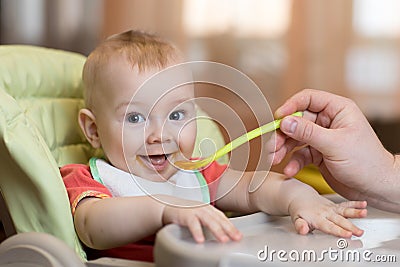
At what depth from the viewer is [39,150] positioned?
2.90ft

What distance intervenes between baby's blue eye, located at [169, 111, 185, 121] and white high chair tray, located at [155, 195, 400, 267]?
17 cm

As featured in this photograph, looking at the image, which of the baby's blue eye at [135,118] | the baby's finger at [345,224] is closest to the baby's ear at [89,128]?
the baby's blue eye at [135,118]

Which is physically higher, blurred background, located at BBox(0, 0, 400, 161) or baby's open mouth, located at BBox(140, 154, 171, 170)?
baby's open mouth, located at BBox(140, 154, 171, 170)

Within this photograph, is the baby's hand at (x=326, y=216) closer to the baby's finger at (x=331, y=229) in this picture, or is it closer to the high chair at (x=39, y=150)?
the baby's finger at (x=331, y=229)

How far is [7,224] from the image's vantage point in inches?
38.6

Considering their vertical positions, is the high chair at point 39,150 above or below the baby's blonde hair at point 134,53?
below

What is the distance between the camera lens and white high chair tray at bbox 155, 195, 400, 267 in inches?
26.8

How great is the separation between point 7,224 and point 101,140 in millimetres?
174

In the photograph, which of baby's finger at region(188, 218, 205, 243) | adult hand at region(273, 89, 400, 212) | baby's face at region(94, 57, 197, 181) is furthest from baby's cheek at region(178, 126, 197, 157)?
baby's finger at region(188, 218, 205, 243)

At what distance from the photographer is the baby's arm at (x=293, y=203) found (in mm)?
845

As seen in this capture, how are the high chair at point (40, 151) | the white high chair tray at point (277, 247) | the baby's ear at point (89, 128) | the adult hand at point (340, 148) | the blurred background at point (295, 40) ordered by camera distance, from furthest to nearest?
the blurred background at point (295, 40) < the baby's ear at point (89, 128) < the adult hand at point (340, 148) < the high chair at point (40, 151) < the white high chair tray at point (277, 247)

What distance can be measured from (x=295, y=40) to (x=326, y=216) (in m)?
1.74

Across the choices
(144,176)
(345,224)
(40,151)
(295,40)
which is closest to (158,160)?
(144,176)

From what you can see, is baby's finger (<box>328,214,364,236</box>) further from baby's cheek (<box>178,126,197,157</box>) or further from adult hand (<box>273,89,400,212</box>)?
baby's cheek (<box>178,126,197,157</box>)
